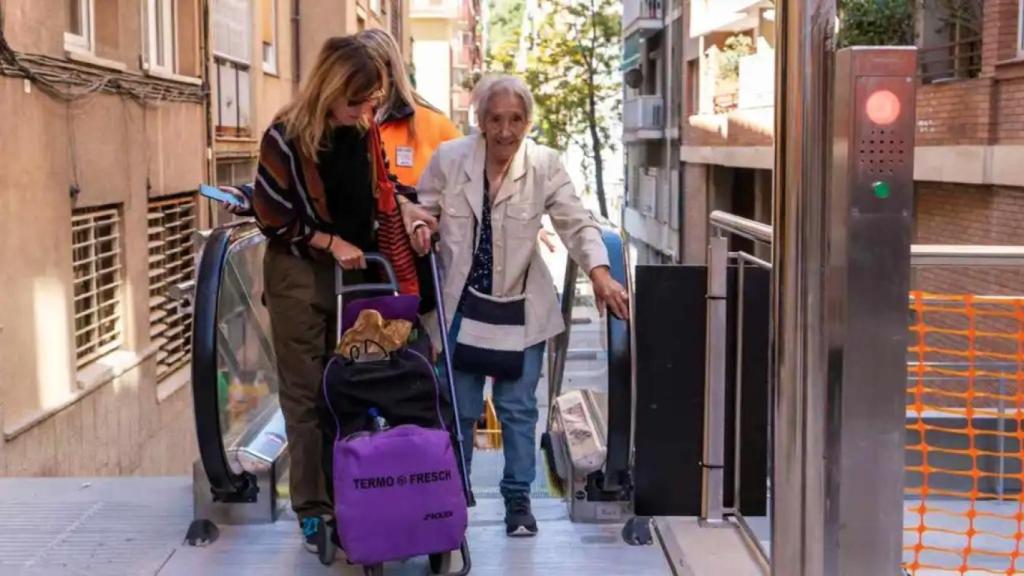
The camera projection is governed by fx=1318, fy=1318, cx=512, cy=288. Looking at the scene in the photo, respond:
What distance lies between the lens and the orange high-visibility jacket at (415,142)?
18.5 feet

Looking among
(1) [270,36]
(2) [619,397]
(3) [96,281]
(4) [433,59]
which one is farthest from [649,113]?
(2) [619,397]

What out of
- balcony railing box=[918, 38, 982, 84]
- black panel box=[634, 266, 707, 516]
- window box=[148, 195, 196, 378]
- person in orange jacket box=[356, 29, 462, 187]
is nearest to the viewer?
black panel box=[634, 266, 707, 516]

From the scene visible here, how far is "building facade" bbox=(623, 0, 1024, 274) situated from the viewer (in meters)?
14.5

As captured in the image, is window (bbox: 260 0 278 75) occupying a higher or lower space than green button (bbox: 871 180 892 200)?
higher

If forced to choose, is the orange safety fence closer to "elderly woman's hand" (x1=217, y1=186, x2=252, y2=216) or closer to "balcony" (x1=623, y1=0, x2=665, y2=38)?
"elderly woman's hand" (x1=217, y1=186, x2=252, y2=216)

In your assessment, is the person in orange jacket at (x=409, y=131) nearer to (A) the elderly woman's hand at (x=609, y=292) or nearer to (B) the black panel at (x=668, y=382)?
(A) the elderly woman's hand at (x=609, y=292)

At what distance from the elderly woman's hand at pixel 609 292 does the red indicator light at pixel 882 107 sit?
6.76 ft

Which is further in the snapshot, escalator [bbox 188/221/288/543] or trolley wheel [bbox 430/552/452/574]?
escalator [bbox 188/221/288/543]

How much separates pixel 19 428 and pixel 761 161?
1897cm

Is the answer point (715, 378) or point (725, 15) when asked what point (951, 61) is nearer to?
point (715, 378)

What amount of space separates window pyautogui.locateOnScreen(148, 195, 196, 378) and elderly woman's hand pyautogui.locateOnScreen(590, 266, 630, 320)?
872cm

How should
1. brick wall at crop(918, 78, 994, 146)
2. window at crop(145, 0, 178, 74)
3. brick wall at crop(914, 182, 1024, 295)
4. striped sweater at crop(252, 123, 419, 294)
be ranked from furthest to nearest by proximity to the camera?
brick wall at crop(918, 78, 994, 146)
brick wall at crop(914, 182, 1024, 295)
window at crop(145, 0, 178, 74)
striped sweater at crop(252, 123, 419, 294)

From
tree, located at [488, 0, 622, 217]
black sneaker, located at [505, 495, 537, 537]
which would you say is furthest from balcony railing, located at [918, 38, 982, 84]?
tree, located at [488, 0, 622, 217]

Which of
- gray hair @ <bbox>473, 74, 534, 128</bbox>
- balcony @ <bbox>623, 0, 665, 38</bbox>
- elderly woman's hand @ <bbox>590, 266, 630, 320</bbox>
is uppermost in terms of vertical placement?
balcony @ <bbox>623, 0, 665, 38</bbox>
